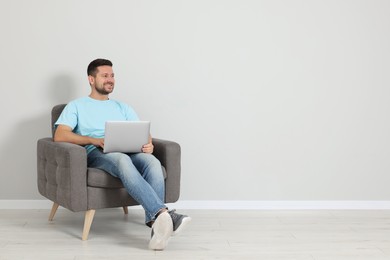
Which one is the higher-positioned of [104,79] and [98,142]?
[104,79]

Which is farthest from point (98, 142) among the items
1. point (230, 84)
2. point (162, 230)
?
point (230, 84)

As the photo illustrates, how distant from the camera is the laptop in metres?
3.80

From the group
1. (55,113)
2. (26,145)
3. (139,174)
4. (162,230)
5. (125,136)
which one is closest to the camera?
(162,230)

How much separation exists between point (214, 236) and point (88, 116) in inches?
44.9

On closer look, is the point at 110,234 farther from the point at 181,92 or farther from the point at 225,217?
the point at 181,92

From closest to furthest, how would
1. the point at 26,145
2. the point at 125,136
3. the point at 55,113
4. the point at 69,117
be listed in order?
the point at 125,136
the point at 69,117
the point at 55,113
the point at 26,145

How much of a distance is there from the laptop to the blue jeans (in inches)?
2.4

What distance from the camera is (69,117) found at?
411 cm

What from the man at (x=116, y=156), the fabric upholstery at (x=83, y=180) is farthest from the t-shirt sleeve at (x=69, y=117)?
the fabric upholstery at (x=83, y=180)

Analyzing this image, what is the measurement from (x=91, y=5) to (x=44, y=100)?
0.80 metres

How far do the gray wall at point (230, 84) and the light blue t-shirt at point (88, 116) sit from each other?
0.57m

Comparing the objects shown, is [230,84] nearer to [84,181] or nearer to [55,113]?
[55,113]

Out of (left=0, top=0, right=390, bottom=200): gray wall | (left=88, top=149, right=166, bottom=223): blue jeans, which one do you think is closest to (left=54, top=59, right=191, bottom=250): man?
(left=88, top=149, right=166, bottom=223): blue jeans

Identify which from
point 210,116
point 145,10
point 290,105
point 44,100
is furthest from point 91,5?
point 290,105
